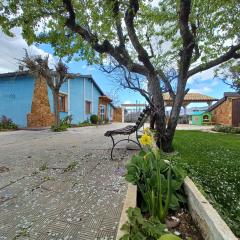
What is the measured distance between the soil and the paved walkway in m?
0.49

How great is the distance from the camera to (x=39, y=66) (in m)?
12.3

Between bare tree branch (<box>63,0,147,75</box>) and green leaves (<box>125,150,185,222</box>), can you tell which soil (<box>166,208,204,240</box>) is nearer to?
green leaves (<box>125,150,185,222</box>)

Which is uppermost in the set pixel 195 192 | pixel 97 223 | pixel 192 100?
pixel 192 100

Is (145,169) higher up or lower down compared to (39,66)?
lower down

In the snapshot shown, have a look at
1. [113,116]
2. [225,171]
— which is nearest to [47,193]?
[225,171]

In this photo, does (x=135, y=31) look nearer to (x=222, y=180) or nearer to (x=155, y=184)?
(x=222, y=180)

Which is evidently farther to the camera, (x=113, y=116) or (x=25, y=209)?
(x=113, y=116)

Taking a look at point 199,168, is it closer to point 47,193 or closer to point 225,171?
point 225,171

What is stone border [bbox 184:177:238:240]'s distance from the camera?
1494mm

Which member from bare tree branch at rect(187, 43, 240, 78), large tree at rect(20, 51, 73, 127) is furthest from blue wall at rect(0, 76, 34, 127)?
bare tree branch at rect(187, 43, 240, 78)

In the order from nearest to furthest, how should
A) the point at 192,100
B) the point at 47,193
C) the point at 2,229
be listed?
the point at 2,229, the point at 47,193, the point at 192,100

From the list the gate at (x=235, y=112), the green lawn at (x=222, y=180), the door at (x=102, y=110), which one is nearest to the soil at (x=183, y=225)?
the green lawn at (x=222, y=180)

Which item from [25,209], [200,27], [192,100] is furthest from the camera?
[192,100]

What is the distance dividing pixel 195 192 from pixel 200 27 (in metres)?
6.21
